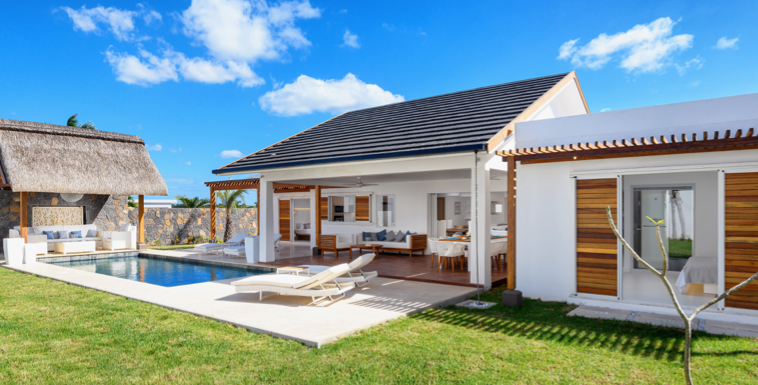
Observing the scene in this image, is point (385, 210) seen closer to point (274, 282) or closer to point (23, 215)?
point (274, 282)

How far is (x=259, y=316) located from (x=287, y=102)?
9222 centimetres

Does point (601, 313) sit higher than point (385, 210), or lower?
lower

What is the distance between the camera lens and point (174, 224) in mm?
20641

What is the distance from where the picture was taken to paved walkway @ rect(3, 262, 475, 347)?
19.3 ft

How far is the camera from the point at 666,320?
20.3 ft

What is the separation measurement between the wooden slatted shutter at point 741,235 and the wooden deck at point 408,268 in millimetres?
4052

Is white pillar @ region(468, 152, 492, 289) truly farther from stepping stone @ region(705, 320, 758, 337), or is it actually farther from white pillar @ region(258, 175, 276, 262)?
white pillar @ region(258, 175, 276, 262)

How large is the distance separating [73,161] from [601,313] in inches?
724

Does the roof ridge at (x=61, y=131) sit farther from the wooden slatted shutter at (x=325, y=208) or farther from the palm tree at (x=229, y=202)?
the wooden slatted shutter at (x=325, y=208)

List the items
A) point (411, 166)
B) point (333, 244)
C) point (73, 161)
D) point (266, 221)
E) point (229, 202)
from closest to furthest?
point (411, 166) → point (266, 221) → point (333, 244) → point (73, 161) → point (229, 202)

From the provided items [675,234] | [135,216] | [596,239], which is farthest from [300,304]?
[135,216]

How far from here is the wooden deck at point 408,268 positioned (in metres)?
9.66

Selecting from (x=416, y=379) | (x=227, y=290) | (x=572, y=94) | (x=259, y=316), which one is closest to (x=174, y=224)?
(x=227, y=290)

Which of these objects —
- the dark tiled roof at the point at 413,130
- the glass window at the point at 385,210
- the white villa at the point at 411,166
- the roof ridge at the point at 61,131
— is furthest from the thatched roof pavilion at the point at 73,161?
the glass window at the point at 385,210
